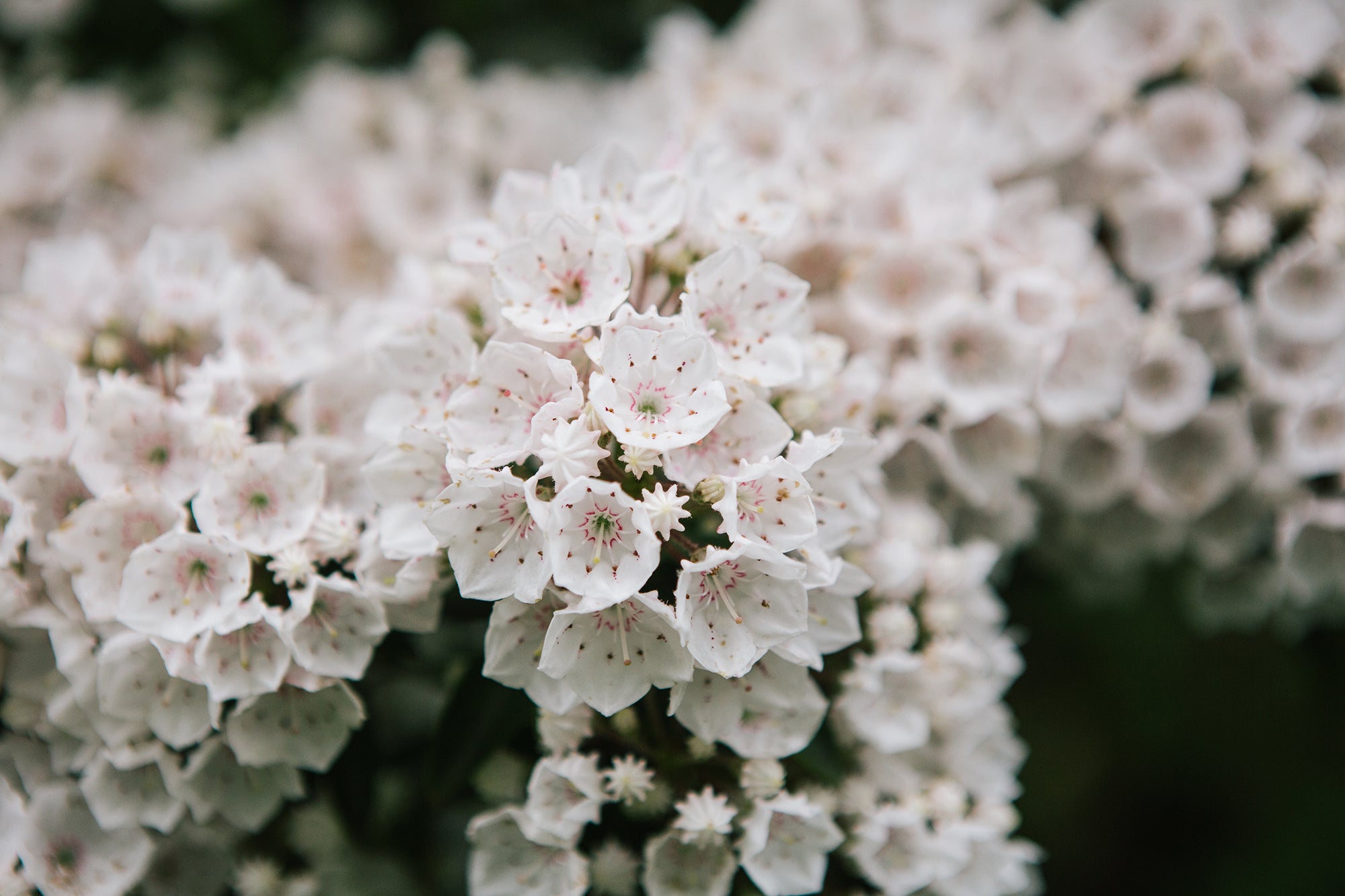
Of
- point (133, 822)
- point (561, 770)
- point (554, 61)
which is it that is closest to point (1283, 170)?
point (561, 770)

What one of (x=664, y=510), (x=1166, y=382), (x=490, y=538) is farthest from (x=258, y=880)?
(x=1166, y=382)

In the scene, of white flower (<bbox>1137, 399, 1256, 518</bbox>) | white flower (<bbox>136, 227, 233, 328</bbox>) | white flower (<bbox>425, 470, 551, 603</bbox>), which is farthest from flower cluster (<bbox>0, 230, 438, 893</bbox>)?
white flower (<bbox>1137, 399, 1256, 518</bbox>)

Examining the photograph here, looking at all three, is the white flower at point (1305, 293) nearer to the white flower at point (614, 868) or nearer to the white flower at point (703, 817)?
the white flower at point (703, 817)

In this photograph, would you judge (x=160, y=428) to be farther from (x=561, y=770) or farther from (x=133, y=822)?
(x=561, y=770)

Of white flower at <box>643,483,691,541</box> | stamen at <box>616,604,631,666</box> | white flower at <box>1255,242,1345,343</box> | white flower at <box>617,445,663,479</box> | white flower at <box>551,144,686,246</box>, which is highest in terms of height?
white flower at <box>1255,242,1345,343</box>

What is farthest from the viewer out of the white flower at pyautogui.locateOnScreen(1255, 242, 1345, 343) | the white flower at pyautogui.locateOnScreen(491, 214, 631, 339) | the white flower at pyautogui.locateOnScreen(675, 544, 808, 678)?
the white flower at pyautogui.locateOnScreen(1255, 242, 1345, 343)

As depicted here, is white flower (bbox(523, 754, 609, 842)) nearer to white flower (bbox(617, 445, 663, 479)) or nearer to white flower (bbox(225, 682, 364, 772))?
white flower (bbox(225, 682, 364, 772))
